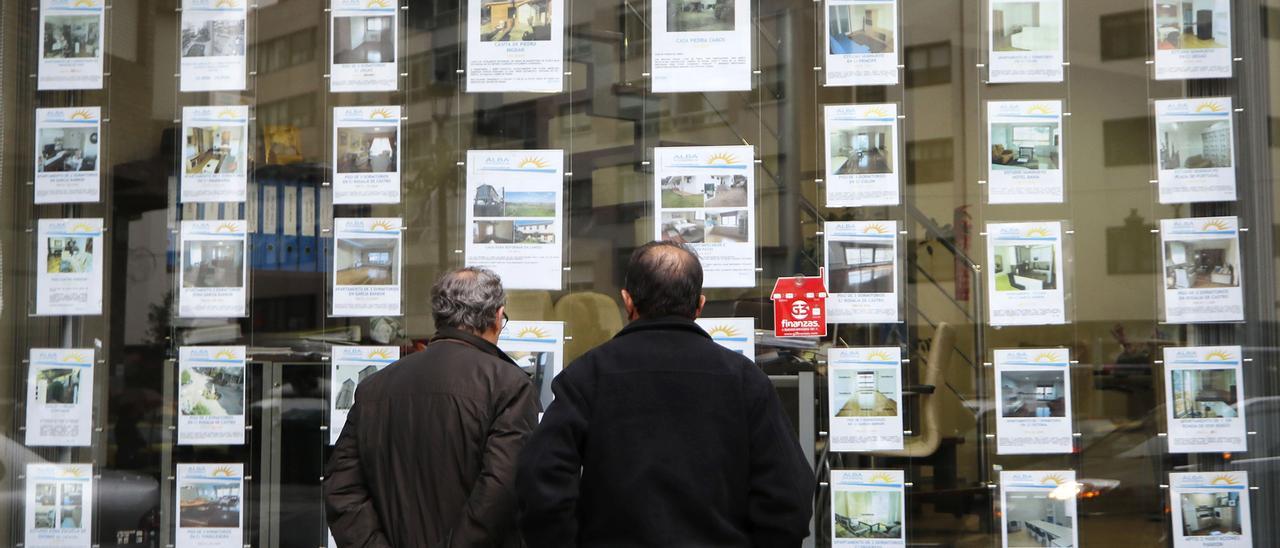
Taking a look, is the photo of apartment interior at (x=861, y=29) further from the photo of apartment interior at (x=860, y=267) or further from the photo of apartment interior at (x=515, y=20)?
the photo of apartment interior at (x=515, y=20)

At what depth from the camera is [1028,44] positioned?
5340 millimetres

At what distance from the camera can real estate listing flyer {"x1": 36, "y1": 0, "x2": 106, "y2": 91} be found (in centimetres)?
609

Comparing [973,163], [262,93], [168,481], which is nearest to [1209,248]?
[973,163]

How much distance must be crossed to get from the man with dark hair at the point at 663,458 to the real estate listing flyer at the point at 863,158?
2.14 m

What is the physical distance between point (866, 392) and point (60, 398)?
3.82m

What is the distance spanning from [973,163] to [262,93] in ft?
10.8

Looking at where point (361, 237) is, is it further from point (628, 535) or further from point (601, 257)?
point (628, 535)

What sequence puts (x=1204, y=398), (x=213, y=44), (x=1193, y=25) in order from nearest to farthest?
1. (x=1204, y=398)
2. (x=1193, y=25)
3. (x=213, y=44)

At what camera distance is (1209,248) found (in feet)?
17.3

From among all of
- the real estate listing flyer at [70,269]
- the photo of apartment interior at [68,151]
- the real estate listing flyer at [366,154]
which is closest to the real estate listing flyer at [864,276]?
the real estate listing flyer at [366,154]

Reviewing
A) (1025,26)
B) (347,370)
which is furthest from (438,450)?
(1025,26)

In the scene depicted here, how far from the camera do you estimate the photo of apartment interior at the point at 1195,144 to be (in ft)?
17.3

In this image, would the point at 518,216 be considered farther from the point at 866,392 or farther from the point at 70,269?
the point at 70,269

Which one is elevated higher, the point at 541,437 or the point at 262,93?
the point at 262,93
